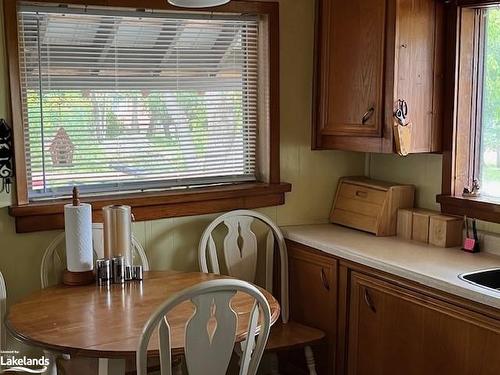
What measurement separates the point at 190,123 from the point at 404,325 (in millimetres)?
1321

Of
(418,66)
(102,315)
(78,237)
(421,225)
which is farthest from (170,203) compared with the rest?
(418,66)

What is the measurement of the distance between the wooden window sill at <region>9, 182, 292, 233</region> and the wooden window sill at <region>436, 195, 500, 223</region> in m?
0.77

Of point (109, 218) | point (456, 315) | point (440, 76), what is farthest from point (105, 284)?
point (440, 76)

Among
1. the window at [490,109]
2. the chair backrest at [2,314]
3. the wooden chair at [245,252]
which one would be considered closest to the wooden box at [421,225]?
the window at [490,109]

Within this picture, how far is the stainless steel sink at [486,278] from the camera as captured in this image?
2562 millimetres

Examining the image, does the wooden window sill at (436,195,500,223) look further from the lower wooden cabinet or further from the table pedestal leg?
the table pedestal leg

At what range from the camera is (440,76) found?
307 centimetres

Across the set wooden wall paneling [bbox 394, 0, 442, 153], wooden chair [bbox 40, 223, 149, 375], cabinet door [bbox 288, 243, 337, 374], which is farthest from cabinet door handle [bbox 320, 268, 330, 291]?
wooden chair [bbox 40, 223, 149, 375]

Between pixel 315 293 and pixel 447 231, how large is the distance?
0.65 m

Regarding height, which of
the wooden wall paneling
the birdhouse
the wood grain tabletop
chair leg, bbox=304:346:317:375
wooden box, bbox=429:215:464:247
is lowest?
chair leg, bbox=304:346:317:375

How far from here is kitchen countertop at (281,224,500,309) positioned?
8.00 ft

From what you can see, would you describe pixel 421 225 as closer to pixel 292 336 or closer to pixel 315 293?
pixel 315 293

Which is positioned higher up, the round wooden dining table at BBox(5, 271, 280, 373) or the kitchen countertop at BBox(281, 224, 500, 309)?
the kitchen countertop at BBox(281, 224, 500, 309)

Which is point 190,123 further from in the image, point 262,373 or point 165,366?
point 165,366
